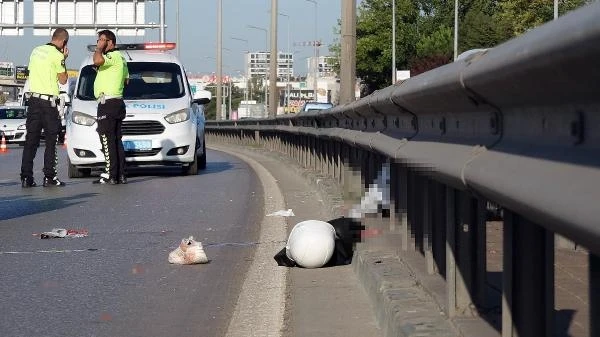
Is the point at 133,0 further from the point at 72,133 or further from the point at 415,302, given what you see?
the point at 415,302

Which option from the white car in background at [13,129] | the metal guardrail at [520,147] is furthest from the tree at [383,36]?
the metal guardrail at [520,147]

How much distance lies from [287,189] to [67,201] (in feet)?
9.24

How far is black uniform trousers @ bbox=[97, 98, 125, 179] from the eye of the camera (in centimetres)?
1551

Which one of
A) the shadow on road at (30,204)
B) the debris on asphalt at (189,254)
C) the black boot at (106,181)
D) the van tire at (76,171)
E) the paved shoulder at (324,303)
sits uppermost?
the van tire at (76,171)

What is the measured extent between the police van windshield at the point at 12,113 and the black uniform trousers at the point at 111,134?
2950 centimetres

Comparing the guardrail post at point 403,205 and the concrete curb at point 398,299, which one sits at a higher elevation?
the guardrail post at point 403,205

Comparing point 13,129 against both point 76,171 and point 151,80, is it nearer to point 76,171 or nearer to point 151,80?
point 151,80

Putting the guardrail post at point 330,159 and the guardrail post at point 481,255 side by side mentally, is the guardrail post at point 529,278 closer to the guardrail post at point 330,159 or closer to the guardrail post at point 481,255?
the guardrail post at point 481,255

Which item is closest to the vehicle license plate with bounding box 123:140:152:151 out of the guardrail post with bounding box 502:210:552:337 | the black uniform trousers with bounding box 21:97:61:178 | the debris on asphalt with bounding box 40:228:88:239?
the black uniform trousers with bounding box 21:97:61:178

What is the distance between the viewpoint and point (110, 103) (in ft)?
51.0

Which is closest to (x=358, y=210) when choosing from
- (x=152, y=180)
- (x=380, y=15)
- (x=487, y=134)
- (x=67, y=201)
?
(x=487, y=134)

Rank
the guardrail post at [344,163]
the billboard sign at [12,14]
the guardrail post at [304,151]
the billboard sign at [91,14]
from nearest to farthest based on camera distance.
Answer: the guardrail post at [344,163]
the guardrail post at [304,151]
the billboard sign at [91,14]
the billboard sign at [12,14]

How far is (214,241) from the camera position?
9.11 meters

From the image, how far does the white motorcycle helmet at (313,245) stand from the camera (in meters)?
7.21
